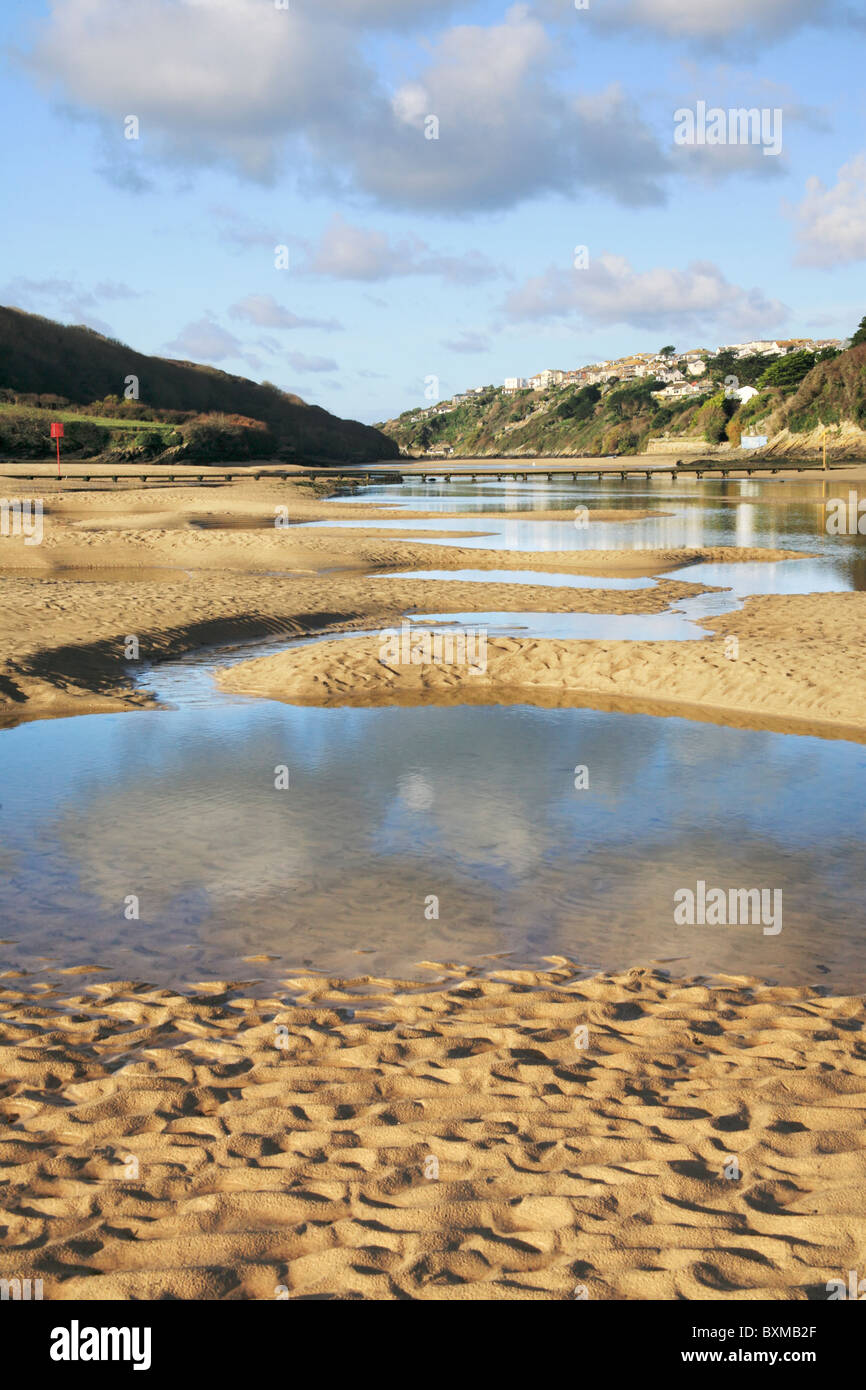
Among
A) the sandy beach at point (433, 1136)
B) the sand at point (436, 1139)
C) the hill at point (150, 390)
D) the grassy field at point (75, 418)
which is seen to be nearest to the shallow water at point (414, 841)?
the sandy beach at point (433, 1136)

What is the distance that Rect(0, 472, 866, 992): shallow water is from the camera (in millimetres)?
6141

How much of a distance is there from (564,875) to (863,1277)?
398 cm

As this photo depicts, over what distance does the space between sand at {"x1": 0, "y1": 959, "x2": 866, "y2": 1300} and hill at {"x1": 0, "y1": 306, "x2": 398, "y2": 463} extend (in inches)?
3148

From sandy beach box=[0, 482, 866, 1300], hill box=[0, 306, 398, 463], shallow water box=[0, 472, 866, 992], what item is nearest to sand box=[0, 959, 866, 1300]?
sandy beach box=[0, 482, 866, 1300]

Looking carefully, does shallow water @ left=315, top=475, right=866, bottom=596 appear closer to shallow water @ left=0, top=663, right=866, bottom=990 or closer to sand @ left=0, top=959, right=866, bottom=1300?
shallow water @ left=0, top=663, right=866, bottom=990

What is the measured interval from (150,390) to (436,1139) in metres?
123

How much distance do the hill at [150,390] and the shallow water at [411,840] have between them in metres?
74.3

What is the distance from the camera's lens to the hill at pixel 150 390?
99.1m

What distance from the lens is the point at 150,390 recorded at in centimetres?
11744

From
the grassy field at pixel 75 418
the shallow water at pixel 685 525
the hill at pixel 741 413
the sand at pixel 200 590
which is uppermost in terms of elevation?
the hill at pixel 741 413

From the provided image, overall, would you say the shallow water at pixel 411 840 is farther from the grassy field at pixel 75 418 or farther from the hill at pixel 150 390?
the hill at pixel 150 390
